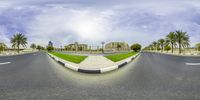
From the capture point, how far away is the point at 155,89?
629 centimetres

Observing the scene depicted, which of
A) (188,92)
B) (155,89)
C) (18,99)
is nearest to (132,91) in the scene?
(155,89)

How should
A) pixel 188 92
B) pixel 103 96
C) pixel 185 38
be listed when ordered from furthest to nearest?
pixel 185 38 → pixel 188 92 → pixel 103 96

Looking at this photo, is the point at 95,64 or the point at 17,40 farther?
the point at 17,40

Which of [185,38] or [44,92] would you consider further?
[185,38]

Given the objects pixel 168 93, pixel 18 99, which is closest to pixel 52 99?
pixel 18 99

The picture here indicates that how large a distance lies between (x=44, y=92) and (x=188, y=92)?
3.66 metres

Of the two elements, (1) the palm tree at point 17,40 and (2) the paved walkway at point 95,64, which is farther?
(1) the palm tree at point 17,40

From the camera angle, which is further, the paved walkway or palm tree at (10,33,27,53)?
palm tree at (10,33,27,53)

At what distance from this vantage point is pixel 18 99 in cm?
506

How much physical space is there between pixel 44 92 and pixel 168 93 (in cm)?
313

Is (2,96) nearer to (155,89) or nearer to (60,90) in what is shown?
(60,90)

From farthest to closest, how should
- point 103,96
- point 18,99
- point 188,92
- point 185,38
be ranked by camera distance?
1. point 185,38
2. point 188,92
3. point 103,96
4. point 18,99

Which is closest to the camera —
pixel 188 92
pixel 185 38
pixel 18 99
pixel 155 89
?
pixel 18 99

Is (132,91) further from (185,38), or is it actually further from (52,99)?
(185,38)
